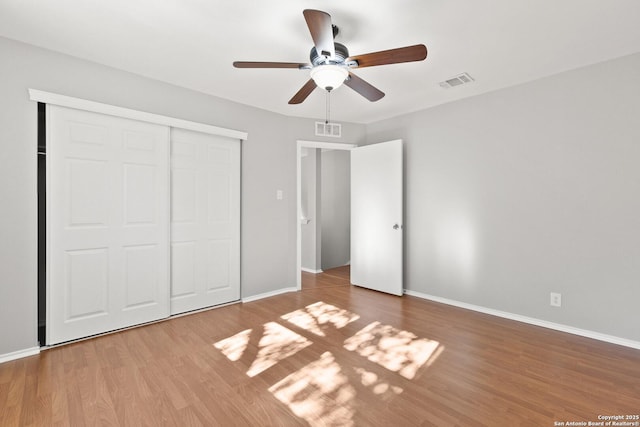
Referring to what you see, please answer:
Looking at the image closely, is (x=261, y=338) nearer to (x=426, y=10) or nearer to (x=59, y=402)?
(x=59, y=402)

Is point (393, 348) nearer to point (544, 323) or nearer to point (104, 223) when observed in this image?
Result: point (544, 323)

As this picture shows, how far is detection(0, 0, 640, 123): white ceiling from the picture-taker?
198 cm

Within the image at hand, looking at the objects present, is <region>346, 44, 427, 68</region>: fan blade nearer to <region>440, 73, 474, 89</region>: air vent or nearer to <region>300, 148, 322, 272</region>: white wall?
<region>440, 73, 474, 89</region>: air vent

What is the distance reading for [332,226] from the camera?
20.4ft

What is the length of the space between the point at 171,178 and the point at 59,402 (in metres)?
2.06

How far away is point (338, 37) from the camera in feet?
7.68

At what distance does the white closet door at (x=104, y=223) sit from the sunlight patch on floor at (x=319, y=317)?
1.42 metres

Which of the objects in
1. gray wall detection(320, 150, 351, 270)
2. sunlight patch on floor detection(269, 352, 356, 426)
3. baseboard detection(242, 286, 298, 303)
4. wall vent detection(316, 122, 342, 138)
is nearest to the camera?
sunlight patch on floor detection(269, 352, 356, 426)

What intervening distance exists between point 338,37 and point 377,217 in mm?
2537

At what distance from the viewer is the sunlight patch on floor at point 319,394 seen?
5.67 feet

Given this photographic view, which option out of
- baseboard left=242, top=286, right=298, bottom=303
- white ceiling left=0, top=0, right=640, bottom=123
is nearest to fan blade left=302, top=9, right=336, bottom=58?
white ceiling left=0, top=0, right=640, bottom=123

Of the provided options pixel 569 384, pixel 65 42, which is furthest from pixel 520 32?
pixel 65 42

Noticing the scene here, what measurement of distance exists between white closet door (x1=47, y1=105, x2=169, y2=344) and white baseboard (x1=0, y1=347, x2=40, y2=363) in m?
0.12

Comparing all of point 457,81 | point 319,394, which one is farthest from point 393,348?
point 457,81
